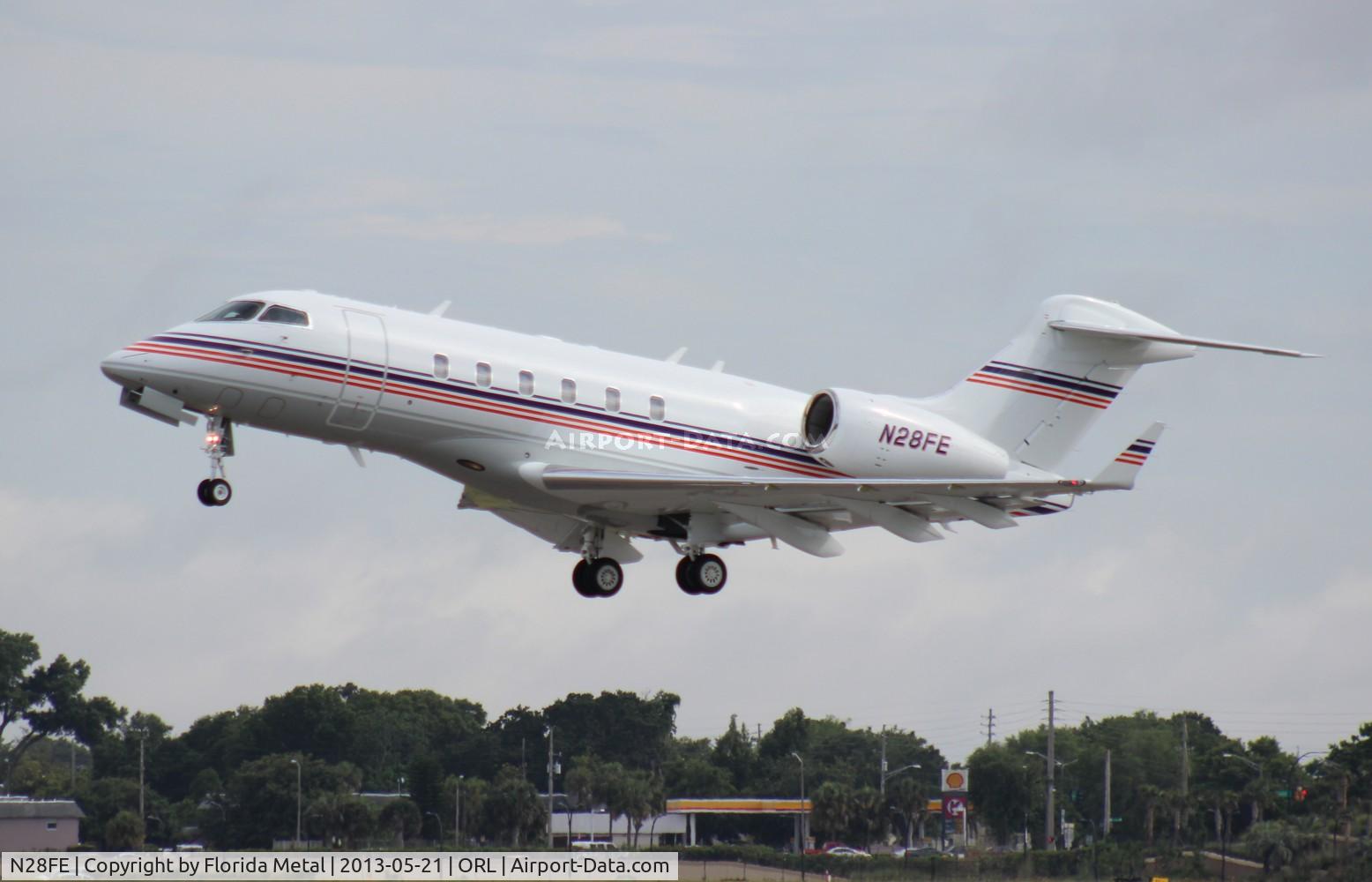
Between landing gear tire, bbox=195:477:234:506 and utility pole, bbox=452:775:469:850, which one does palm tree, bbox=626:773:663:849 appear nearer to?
utility pole, bbox=452:775:469:850

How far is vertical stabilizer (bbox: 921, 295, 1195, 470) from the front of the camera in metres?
31.1

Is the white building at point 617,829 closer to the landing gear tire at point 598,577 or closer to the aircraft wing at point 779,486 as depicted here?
the landing gear tire at point 598,577

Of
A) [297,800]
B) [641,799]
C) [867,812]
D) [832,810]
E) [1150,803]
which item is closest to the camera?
[297,800]

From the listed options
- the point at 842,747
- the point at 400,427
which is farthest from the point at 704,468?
the point at 842,747

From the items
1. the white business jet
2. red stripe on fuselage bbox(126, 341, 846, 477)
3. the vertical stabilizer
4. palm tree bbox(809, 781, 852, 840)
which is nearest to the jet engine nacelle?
the white business jet

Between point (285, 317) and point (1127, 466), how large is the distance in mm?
11372

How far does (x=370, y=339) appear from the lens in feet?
83.5

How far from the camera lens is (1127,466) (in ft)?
84.4

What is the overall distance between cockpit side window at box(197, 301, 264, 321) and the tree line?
3406cm

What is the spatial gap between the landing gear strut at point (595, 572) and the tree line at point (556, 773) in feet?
87.9

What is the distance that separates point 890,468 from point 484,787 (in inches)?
1550

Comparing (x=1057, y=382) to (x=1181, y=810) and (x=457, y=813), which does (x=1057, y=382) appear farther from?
(x=1181, y=810)

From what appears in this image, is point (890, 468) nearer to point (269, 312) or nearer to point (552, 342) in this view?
point (552, 342)

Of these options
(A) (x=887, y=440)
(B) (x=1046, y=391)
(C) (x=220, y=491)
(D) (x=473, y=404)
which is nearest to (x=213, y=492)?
(C) (x=220, y=491)
